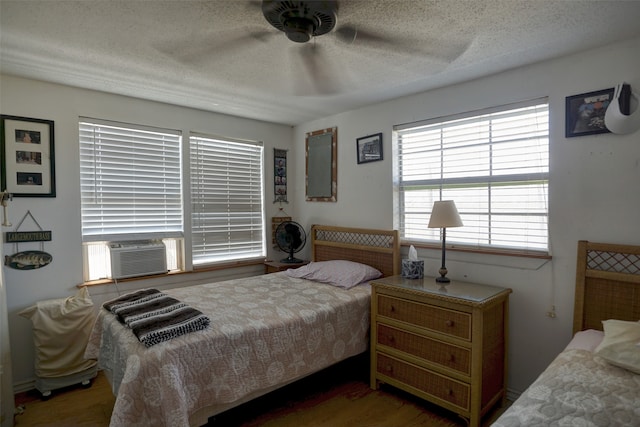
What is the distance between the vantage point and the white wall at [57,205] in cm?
264

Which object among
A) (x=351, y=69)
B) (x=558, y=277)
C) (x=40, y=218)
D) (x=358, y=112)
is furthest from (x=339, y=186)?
(x=40, y=218)

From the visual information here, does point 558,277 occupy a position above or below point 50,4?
below

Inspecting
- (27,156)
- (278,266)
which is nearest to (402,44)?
(278,266)

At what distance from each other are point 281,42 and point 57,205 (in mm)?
2309

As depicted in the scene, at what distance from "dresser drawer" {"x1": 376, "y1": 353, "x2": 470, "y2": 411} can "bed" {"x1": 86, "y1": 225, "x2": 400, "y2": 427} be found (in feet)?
0.81

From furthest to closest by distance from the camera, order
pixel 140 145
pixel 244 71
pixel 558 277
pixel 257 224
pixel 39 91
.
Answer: pixel 257 224
pixel 140 145
pixel 39 91
pixel 244 71
pixel 558 277

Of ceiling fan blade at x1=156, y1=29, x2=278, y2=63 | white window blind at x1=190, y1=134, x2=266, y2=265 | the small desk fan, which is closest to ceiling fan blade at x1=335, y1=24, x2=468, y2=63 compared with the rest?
ceiling fan blade at x1=156, y1=29, x2=278, y2=63

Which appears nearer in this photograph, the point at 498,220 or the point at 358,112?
the point at 498,220

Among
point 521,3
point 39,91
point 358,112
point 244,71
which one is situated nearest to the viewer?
point 521,3

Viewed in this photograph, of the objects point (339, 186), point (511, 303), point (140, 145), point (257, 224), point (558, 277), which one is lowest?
point (511, 303)

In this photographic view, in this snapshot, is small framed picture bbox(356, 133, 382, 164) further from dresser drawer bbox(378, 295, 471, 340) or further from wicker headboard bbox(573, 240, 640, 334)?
wicker headboard bbox(573, 240, 640, 334)

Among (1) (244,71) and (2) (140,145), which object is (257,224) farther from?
(1) (244,71)

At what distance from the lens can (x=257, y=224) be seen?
161 inches

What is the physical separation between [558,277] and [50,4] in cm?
334
